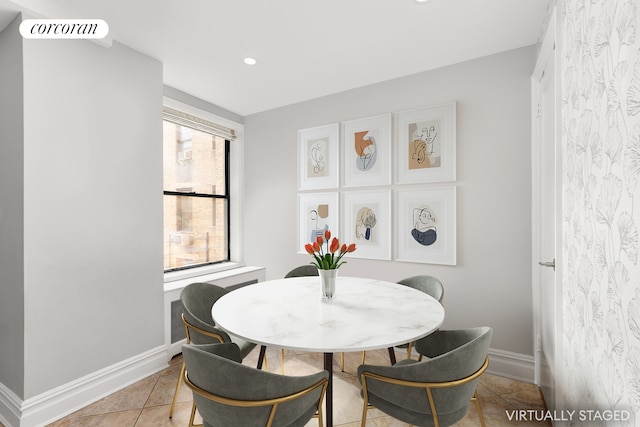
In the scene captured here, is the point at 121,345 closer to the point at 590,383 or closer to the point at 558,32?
the point at 590,383

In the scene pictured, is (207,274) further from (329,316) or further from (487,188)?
(487,188)

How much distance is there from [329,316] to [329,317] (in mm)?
15

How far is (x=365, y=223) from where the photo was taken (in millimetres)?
3184

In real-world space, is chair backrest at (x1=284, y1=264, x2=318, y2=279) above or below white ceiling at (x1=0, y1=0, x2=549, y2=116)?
below

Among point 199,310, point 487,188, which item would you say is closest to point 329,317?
point 199,310

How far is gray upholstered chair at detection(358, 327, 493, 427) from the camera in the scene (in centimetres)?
123

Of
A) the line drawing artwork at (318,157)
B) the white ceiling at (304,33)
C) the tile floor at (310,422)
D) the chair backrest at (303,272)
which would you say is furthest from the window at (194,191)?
the chair backrest at (303,272)

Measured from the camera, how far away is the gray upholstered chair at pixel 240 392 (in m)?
1.12

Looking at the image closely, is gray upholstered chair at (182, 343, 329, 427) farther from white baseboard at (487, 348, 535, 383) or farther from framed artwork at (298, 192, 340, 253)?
framed artwork at (298, 192, 340, 253)

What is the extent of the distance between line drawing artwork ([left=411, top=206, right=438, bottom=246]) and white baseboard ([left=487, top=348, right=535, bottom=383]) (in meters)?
1.02

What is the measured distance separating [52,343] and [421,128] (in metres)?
3.22

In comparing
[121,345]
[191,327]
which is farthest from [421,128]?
[121,345]

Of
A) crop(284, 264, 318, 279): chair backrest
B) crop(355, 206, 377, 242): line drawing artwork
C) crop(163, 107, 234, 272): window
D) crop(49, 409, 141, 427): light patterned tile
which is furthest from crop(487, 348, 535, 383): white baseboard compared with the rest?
crop(163, 107, 234, 272): window

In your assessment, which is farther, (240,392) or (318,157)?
(318,157)
